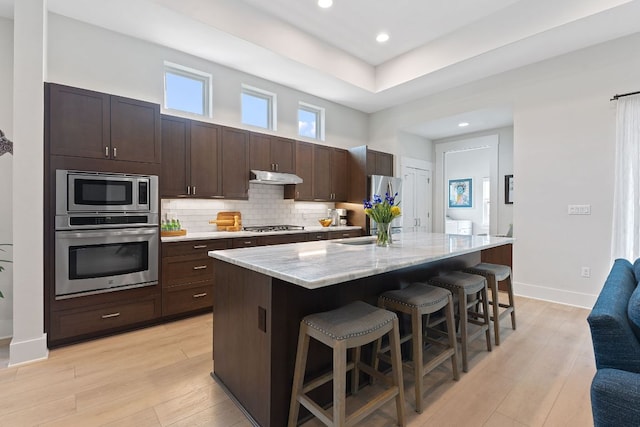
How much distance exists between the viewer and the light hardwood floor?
1762 mm

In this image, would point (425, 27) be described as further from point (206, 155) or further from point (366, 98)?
point (206, 155)

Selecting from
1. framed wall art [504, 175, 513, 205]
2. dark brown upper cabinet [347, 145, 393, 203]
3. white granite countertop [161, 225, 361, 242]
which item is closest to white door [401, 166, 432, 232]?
dark brown upper cabinet [347, 145, 393, 203]

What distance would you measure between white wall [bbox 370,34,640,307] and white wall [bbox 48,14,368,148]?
11.6ft

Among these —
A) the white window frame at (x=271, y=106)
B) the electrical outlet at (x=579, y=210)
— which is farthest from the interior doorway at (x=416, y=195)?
the electrical outlet at (x=579, y=210)

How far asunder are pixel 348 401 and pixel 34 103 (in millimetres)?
3223

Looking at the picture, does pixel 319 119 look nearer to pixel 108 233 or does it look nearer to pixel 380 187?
pixel 380 187

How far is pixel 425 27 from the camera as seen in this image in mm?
3975

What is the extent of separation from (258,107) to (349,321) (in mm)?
4065

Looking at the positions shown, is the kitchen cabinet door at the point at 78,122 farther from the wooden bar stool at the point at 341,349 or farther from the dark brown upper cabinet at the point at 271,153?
the wooden bar stool at the point at 341,349

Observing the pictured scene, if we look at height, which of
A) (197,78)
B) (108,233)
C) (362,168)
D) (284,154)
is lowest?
(108,233)

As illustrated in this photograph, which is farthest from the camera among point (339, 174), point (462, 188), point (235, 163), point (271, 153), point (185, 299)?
point (462, 188)

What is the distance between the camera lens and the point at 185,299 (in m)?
3.32

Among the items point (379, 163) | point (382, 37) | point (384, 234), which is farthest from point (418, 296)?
point (379, 163)

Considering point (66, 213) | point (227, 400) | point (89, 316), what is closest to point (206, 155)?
point (66, 213)
